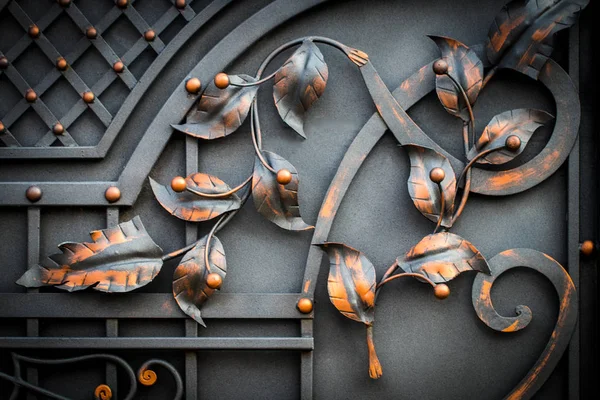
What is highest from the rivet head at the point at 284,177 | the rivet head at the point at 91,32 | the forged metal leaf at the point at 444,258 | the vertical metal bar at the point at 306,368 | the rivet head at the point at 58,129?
the rivet head at the point at 91,32

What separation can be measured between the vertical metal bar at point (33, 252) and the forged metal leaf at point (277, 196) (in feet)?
1.17

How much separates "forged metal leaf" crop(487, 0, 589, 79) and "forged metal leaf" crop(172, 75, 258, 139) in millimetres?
401

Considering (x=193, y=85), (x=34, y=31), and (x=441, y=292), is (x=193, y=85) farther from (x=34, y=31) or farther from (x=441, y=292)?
(x=441, y=292)

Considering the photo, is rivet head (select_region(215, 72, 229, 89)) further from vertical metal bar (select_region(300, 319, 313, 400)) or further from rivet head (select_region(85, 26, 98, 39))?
vertical metal bar (select_region(300, 319, 313, 400))

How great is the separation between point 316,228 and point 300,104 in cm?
20

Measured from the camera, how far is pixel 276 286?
1.12 meters

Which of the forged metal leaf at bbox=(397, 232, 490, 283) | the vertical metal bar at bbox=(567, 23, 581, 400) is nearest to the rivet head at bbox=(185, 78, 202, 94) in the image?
the forged metal leaf at bbox=(397, 232, 490, 283)

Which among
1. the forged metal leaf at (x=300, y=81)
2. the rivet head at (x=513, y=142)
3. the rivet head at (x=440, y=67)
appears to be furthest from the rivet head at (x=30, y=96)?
the rivet head at (x=513, y=142)

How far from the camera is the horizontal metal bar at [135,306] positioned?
1099mm

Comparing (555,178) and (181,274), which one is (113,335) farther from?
(555,178)

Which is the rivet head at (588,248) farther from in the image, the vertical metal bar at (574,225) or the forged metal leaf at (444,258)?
the forged metal leaf at (444,258)

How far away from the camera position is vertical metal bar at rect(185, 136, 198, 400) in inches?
43.4

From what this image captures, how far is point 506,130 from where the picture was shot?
109 centimetres

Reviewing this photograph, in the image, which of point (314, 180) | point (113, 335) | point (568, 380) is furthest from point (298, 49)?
point (568, 380)
